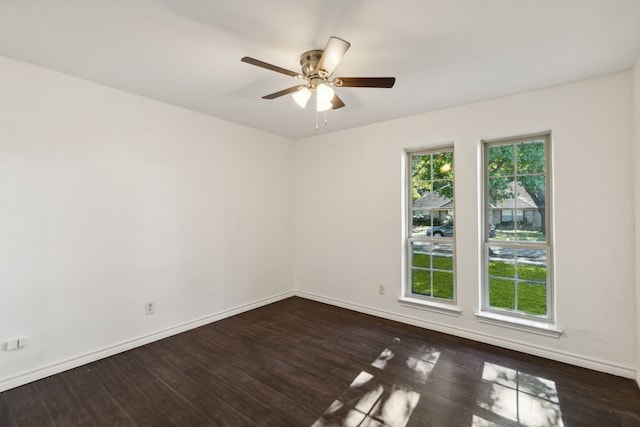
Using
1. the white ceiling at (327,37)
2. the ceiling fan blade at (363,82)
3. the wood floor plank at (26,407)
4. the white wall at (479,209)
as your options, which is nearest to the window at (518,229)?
the white wall at (479,209)

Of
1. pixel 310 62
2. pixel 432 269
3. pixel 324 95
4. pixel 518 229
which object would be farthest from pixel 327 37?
pixel 432 269

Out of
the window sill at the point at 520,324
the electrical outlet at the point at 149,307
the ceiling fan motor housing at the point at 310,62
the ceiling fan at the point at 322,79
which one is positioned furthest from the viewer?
the electrical outlet at the point at 149,307

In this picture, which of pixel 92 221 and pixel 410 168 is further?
pixel 410 168

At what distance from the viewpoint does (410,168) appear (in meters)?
3.78

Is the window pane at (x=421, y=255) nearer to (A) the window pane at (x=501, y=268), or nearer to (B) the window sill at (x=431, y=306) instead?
(B) the window sill at (x=431, y=306)

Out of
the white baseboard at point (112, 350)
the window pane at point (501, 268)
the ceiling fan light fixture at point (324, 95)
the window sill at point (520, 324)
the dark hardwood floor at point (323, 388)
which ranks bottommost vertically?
the dark hardwood floor at point (323, 388)

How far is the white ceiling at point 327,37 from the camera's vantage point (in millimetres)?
1730

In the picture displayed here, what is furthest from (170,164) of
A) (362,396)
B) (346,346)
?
(362,396)

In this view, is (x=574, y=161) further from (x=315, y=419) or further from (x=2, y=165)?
(x=2, y=165)

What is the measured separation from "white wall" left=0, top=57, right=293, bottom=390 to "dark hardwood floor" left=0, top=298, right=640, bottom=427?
356 millimetres

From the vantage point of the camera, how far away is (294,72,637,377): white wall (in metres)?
2.48

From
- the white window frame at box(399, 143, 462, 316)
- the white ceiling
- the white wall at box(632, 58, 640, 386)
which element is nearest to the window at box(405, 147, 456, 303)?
the white window frame at box(399, 143, 462, 316)

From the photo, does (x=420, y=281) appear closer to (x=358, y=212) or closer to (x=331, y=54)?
(x=358, y=212)

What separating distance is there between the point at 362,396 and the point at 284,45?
8.56ft
